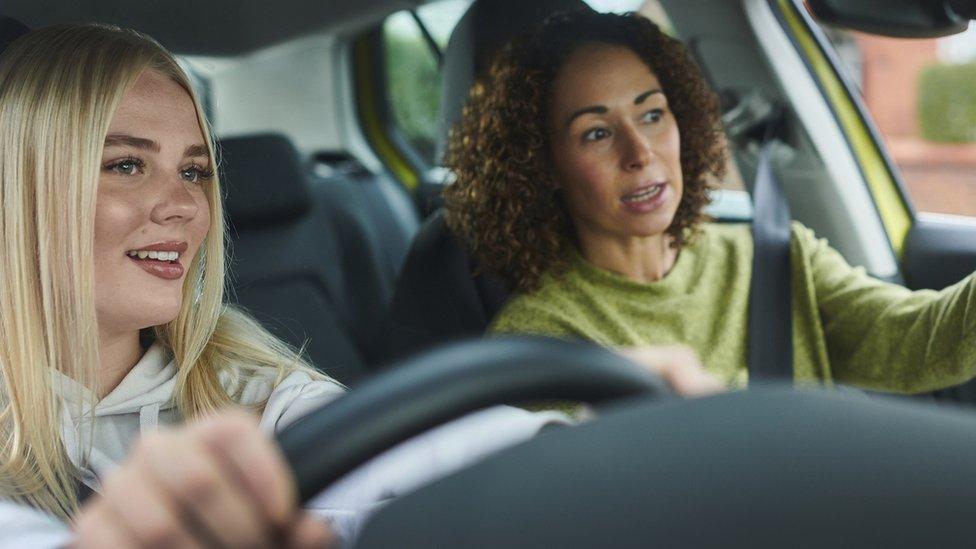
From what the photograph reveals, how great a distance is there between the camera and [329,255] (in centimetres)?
208

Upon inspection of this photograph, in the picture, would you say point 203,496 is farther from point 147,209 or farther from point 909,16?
point 909,16

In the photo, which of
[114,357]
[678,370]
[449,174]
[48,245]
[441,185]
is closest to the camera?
[678,370]

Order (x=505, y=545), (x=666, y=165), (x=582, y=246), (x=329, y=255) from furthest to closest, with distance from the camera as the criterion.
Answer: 1. (x=329, y=255)
2. (x=582, y=246)
3. (x=666, y=165)
4. (x=505, y=545)

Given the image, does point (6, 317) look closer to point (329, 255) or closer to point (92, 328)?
point (92, 328)

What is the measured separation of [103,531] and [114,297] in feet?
2.07

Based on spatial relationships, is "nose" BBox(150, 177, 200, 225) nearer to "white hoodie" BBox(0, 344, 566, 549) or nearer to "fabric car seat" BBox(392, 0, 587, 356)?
"white hoodie" BBox(0, 344, 566, 549)

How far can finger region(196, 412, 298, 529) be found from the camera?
1.53 ft

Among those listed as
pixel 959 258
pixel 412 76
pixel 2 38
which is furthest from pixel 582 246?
pixel 412 76

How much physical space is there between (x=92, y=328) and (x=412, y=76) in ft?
7.95

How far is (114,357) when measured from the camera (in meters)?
1.15

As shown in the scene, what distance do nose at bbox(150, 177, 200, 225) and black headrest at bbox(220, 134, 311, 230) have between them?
62 centimetres

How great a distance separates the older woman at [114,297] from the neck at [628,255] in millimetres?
549

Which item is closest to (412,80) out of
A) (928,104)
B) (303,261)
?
(303,261)

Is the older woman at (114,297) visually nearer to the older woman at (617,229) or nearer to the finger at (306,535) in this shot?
the finger at (306,535)
